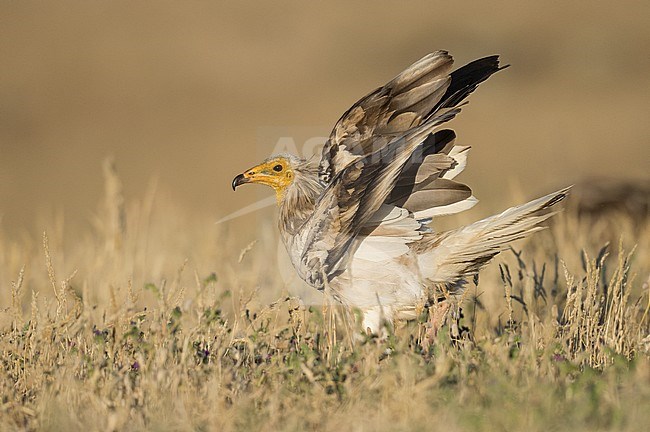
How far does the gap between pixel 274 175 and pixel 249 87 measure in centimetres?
1775

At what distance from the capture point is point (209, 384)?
3.82m

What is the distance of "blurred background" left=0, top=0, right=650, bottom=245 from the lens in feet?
51.5

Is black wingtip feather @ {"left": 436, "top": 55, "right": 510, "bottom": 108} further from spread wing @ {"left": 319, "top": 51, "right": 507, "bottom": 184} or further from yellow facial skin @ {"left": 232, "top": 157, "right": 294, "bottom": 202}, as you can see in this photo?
yellow facial skin @ {"left": 232, "top": 157, "right": 294, "bottom": 202}

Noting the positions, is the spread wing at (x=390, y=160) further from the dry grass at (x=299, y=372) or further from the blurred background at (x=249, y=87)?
the blurred background at (x=249, y=87)

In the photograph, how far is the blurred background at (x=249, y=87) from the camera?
51.5 ft

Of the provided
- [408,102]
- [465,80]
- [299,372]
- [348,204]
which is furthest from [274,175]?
[299,372]

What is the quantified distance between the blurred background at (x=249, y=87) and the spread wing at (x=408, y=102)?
580 centimetres

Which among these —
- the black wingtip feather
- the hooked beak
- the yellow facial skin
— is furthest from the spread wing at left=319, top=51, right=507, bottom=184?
the hooked beak

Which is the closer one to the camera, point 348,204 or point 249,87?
point 348,204

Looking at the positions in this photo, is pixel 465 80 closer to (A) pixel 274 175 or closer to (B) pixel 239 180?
(A) pixel 274 175

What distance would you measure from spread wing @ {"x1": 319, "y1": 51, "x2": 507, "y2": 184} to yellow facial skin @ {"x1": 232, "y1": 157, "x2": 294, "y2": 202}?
0.59 m

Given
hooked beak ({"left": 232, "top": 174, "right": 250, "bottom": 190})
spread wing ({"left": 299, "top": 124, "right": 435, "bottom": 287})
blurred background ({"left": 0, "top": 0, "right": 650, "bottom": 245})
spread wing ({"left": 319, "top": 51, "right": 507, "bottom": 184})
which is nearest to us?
spread wing ({"left": 299, "top": 124, "right": 435, "bottom": 287})

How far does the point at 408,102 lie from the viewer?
16.3ft

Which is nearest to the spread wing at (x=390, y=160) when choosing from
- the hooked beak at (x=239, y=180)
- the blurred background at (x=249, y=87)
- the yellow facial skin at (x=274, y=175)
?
the yellow facial skin at (x=274, y=175)
